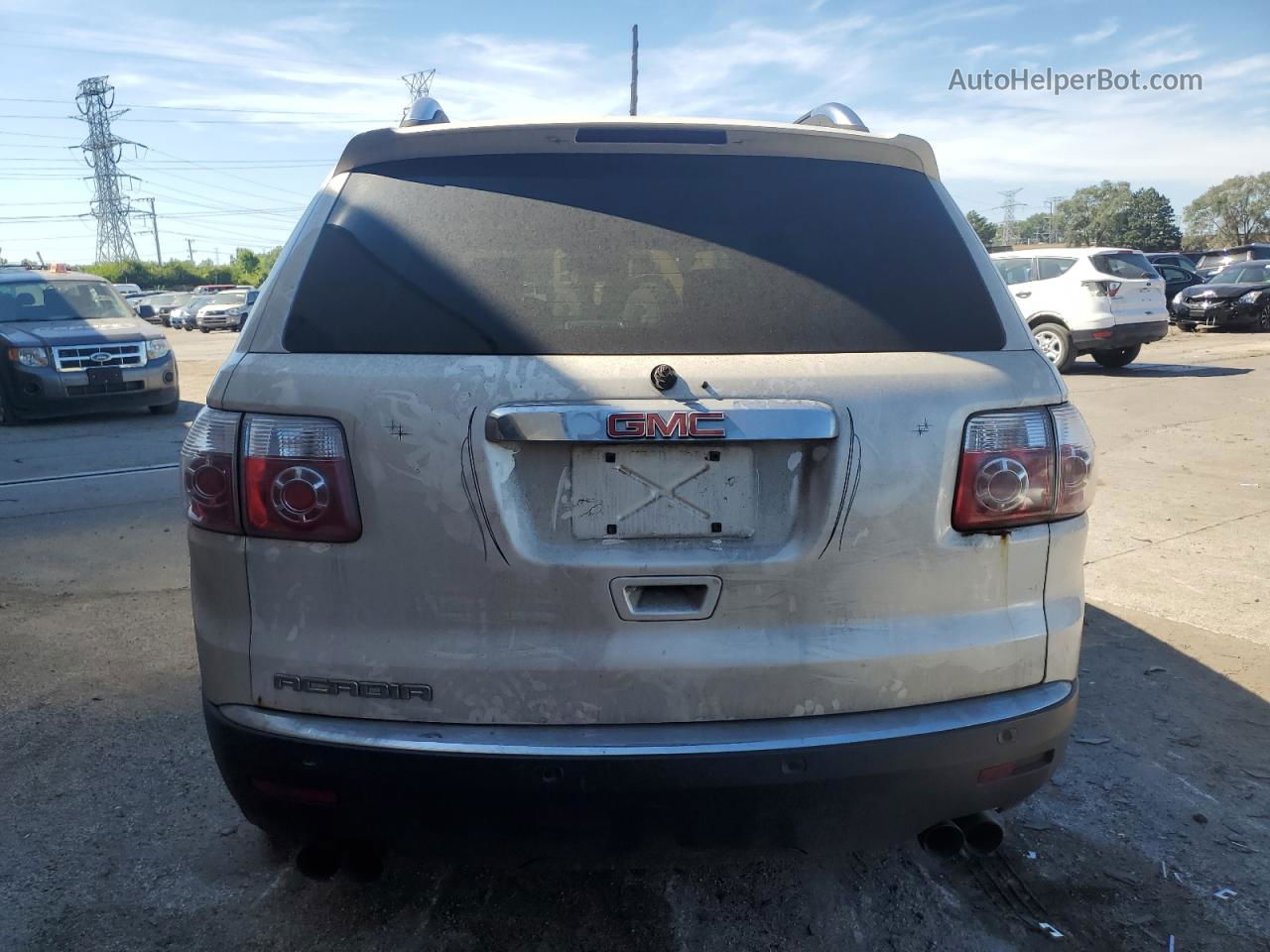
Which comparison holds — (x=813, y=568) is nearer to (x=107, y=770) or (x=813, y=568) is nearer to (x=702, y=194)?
(x=702, y=194)

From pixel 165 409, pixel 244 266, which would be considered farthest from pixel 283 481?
pixel 244 266

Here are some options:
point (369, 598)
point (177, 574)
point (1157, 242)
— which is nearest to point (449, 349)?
point (369, 598)

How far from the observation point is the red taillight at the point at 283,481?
6.60 feet

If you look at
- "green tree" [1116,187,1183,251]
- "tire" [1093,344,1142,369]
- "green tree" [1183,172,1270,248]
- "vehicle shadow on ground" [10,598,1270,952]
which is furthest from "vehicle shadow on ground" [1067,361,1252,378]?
"green tree" [1183,172,1270,248]

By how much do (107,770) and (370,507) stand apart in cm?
199

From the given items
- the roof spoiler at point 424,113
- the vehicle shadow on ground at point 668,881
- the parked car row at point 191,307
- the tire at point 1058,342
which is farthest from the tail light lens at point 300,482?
the parked car row at point 191,307

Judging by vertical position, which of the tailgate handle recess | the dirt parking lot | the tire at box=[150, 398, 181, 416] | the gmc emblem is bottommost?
the tire at box=[150, 398, 181, 416]

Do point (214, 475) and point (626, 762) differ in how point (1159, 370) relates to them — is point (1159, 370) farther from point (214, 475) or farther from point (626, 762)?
point (214, 475)

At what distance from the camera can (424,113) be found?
2.78 m

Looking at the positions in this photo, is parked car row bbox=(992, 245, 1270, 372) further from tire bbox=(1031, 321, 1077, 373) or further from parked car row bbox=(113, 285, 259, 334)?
parked car row bbox=(113, 285, 259, 334)

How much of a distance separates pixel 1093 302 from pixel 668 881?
15.1m

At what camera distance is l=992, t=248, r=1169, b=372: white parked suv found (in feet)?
51.3

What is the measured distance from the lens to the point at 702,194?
7.48 feet

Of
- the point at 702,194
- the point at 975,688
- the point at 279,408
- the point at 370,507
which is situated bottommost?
the point at 975,688
